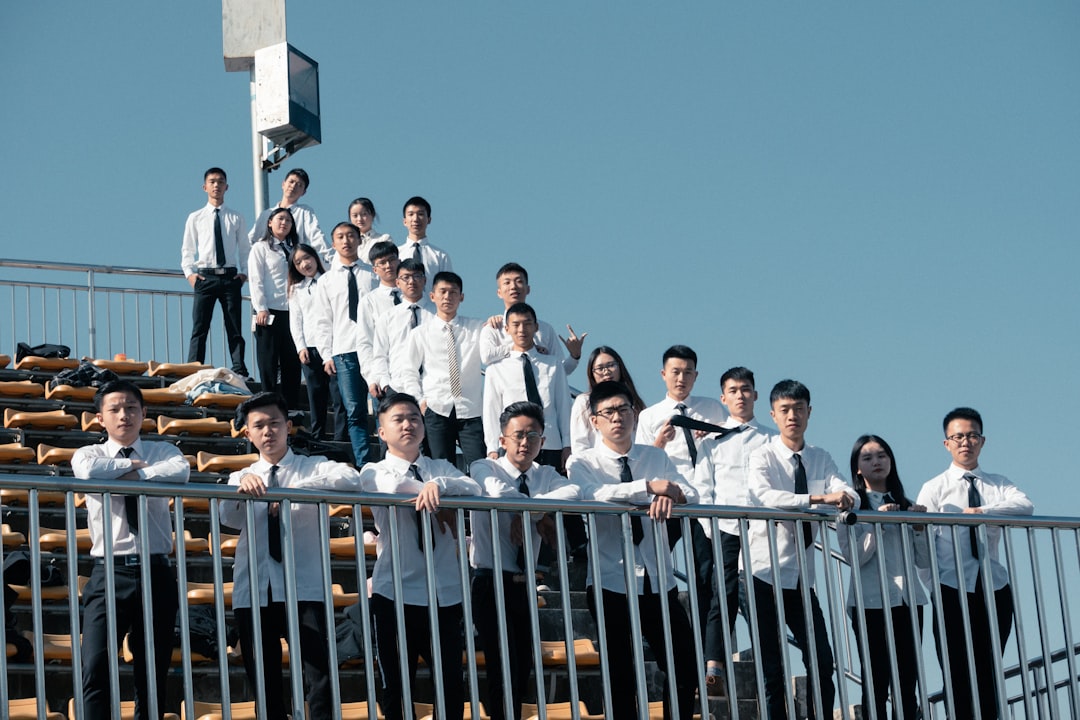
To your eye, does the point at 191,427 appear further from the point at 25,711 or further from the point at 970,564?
the point at 970,564

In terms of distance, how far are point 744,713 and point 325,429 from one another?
16.9 feet

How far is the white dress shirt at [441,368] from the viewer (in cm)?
1036

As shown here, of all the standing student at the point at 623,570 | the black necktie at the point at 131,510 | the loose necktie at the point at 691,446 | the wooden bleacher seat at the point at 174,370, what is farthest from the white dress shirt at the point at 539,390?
the wooden bleacher seat at the point at 174,370

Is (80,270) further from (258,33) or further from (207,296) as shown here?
(258,33)

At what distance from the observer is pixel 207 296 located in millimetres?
13586

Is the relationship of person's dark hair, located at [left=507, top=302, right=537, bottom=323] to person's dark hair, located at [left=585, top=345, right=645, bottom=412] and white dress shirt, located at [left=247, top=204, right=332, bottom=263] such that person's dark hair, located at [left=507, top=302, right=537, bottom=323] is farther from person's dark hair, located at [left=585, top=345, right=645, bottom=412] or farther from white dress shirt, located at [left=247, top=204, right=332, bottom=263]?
white dress shirt, located at [left=247, top=204, right=332, bottom=263]

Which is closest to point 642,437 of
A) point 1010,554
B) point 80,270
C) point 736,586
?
point 736,586

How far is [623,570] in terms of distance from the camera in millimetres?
6895

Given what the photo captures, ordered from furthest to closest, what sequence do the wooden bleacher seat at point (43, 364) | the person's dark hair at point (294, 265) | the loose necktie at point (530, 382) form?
the wooden bleacher seat at point (43, 364) < the person's dark hair at point (294, 265) < the loose necktie at point (530, 382)

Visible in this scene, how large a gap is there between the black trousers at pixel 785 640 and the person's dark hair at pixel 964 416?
1418 mm

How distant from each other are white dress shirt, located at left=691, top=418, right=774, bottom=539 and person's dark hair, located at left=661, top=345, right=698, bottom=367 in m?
0.61

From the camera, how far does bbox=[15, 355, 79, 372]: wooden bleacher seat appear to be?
526 inches

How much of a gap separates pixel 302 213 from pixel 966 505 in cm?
767

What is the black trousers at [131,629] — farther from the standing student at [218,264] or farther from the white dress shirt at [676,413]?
the standing student at [218,264]
